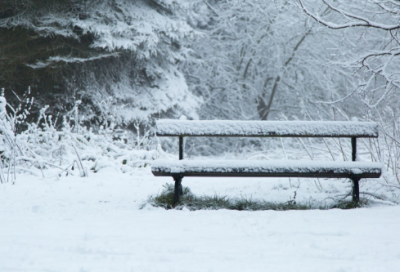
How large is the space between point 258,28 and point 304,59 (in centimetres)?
191

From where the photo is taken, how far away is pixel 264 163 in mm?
3670

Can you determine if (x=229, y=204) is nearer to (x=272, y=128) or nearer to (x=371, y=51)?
(x=272, y=128)

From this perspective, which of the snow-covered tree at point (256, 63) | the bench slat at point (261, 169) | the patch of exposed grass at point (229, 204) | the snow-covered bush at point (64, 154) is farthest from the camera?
the snow-covered tree at point (256, 63)

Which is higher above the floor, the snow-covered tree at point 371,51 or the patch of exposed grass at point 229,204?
the snow-covered tree at point 371,51

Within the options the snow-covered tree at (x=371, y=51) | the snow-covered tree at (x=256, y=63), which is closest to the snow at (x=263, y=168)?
the snow-covered tree at (x=371, y=51)

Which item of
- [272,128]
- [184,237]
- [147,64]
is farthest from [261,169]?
[147,64]

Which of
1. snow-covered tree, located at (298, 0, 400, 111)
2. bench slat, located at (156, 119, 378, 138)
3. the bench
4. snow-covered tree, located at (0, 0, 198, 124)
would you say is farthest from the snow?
snow-covered tree, located at (0, 0, 198, 124)

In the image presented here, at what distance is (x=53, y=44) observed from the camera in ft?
33.0

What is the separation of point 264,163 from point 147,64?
8272 millimetres

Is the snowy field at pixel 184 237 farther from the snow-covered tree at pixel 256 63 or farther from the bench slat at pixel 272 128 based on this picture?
the snow-covered tree at pixel 256 63

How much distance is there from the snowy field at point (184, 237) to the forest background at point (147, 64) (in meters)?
3.46

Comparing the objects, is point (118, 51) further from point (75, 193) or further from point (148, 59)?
point (75, 193)

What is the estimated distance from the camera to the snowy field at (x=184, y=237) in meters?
2.17

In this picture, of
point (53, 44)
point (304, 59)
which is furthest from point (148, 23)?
point (304, 59)
